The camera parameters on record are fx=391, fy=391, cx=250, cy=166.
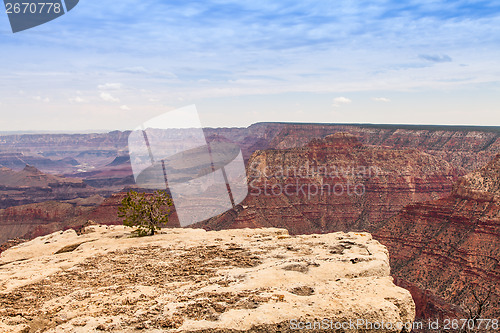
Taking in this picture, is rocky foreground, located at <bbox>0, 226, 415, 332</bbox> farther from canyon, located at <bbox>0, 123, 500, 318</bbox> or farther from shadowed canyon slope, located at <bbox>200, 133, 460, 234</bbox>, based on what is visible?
shadowed canyon slope, located at <bbox>200, 133, 460, 234</bbox>

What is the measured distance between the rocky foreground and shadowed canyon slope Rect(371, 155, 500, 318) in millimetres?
41267

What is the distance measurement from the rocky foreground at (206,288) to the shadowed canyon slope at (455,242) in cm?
4127

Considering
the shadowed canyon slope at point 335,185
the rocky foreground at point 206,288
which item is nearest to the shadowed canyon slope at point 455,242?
the shadowed canyon slope at point 335,185

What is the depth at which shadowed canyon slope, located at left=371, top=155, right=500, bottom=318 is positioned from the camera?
50.4 meters

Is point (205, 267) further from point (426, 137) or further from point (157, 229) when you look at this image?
point (426, 137)

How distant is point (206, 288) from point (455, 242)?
59.7 m

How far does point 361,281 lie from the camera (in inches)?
379

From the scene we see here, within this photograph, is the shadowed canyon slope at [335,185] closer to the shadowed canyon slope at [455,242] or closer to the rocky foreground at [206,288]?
the shadowed canyon slope at [455,242]

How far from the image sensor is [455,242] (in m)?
58.9

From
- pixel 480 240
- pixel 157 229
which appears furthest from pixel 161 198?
pixel 480 240

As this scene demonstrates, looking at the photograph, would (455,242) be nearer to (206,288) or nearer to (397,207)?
(397,207)

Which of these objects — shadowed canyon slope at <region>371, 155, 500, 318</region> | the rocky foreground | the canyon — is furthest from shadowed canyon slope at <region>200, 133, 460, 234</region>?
the rocky foreground

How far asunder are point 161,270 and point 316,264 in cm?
437

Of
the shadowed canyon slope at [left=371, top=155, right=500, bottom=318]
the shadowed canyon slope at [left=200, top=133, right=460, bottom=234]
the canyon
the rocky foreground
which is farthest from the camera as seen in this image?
the shadowed canyon slope at [left=200, top=133, right=460, bottom=234]
